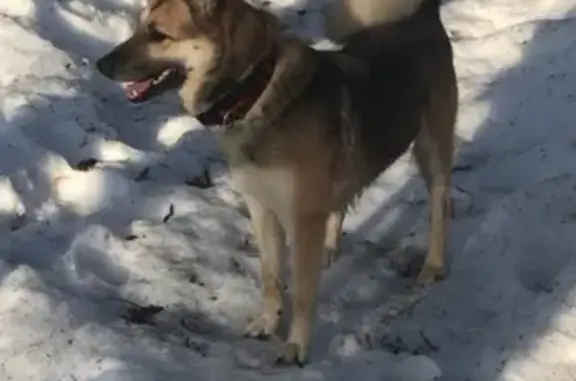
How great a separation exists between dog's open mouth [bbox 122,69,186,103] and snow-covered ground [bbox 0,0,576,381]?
32.5 inches

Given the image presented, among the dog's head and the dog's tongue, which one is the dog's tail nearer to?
the dog's head

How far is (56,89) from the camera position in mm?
5156

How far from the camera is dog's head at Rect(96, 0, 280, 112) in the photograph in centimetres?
318

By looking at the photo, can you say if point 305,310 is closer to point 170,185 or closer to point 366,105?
point 366,105

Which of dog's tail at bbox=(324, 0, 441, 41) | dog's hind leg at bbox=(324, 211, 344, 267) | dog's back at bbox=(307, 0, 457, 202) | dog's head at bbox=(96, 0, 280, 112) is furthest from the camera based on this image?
dog's hind leg at bbox=(324, 211, 344, 267)

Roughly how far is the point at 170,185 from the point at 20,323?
129 centimetres

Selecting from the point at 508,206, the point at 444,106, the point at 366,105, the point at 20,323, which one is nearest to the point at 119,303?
the point at 20,323

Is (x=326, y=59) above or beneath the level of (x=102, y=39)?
above

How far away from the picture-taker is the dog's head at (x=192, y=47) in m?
3.18

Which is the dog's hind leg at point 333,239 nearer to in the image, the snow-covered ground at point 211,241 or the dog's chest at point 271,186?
the snow-covered ground at point 211,241

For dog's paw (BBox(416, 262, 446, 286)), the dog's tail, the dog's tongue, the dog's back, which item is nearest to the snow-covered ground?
dog's paw (BBox(416, 262, 446, 286))

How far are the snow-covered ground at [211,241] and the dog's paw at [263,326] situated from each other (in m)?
0.06

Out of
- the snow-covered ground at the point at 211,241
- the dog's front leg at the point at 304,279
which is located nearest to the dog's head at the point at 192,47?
the dog's front leg at the point at 304,279

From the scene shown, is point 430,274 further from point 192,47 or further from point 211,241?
point 192,47
